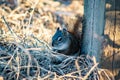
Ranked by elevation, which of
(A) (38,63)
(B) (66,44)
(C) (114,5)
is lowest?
(A) (38,63)

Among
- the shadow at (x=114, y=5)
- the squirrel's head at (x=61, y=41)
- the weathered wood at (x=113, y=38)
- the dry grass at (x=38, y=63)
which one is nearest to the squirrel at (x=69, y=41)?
the squirrel's head at (x=61, y=41)

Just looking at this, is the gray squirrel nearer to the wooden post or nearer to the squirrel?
the squirrel

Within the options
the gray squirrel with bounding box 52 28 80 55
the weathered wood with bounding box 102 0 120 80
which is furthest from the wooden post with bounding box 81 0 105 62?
the gray squirrel with bounding box 52 28 80 55

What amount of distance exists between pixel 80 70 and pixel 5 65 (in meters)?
0.61

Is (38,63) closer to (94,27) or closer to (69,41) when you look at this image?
(69,41)

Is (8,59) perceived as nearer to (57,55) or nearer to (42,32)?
(57,55)

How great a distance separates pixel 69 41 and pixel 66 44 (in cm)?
5

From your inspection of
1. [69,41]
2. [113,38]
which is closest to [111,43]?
[113,38]

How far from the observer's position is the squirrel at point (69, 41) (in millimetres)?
3539

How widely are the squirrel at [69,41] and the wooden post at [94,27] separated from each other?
18cm

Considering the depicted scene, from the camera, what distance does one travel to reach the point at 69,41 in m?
3.61

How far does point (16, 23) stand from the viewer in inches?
180

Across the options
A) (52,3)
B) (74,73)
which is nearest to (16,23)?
(74,73)

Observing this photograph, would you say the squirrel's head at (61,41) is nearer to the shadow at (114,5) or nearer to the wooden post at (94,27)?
the wooden post at (94,27)
